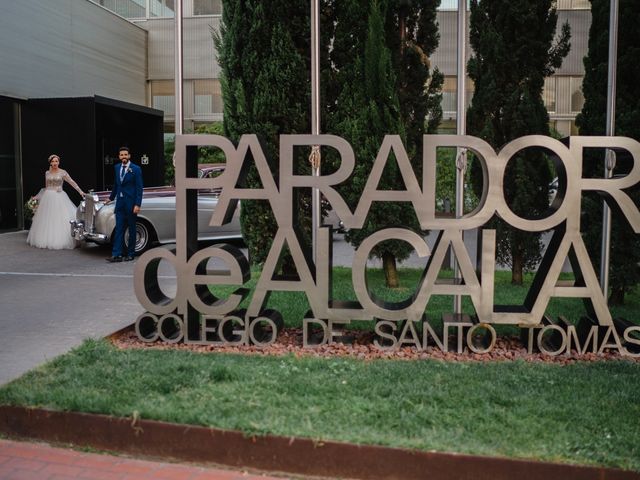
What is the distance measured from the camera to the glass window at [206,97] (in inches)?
990

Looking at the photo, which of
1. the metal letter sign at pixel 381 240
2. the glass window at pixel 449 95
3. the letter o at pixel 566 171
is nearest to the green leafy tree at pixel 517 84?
the metal letter sign at pixel 381 240

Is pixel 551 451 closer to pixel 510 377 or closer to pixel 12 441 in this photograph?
pixel 510 377

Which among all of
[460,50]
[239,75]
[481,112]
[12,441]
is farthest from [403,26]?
[12,441]

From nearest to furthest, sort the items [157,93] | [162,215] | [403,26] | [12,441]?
[12,441] → [403,26] → [162,215] → [157,93]

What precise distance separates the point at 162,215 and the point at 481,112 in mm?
6470

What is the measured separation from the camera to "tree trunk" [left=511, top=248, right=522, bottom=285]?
9883 millimetres

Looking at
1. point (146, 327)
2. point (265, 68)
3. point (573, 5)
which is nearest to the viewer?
point (146, 327)

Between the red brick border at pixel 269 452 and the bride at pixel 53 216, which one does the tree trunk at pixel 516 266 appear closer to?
the red brick border at pixel 269 452

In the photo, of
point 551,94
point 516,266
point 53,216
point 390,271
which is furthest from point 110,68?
point 516,266

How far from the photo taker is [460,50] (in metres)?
6.82

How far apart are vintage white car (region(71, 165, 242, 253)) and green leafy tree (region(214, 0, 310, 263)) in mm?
4438

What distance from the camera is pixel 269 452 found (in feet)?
13.9

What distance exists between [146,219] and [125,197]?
1.16 m

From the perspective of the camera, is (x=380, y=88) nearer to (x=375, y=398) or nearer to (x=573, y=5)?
(x=375, y=398)
